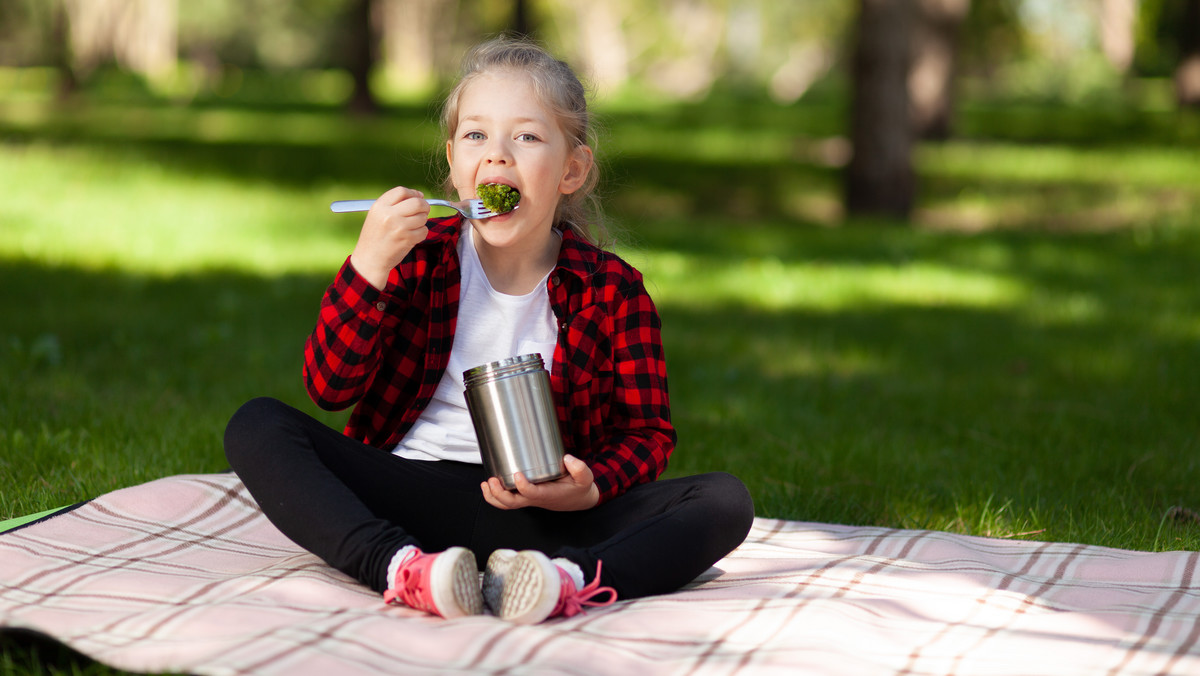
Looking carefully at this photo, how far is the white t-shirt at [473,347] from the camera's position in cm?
265

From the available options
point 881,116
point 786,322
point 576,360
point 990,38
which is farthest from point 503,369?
point 990,38

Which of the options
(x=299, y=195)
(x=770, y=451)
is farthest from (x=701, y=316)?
(x=299, y=195)

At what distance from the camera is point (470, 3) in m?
48.5

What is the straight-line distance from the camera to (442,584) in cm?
215

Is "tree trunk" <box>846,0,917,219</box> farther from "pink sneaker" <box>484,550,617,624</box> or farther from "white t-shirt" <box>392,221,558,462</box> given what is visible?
"pink sneaker" <box>484,550,617,624</box>

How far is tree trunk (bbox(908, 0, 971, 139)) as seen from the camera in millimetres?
14805

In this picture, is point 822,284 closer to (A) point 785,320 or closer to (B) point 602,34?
(A) point 785,320

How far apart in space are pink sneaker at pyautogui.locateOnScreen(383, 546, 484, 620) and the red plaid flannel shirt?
0.44 metres

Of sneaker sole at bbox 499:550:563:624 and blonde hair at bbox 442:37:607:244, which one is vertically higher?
blonde hair at bbox 442:37:607:244

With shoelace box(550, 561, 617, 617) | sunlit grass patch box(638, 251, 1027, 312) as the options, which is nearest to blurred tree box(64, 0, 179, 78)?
sunlit grass patch box(638, 251, 1027, 312)

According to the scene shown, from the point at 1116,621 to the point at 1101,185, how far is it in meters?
9.61

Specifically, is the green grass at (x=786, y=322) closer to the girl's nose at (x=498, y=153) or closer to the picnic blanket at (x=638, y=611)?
the picnic blanket at (x=638, y=611)

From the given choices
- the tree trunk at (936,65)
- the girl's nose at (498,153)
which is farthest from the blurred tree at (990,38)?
the girl's nose at (498,153)

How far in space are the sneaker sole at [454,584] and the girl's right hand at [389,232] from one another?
22.9 inches
